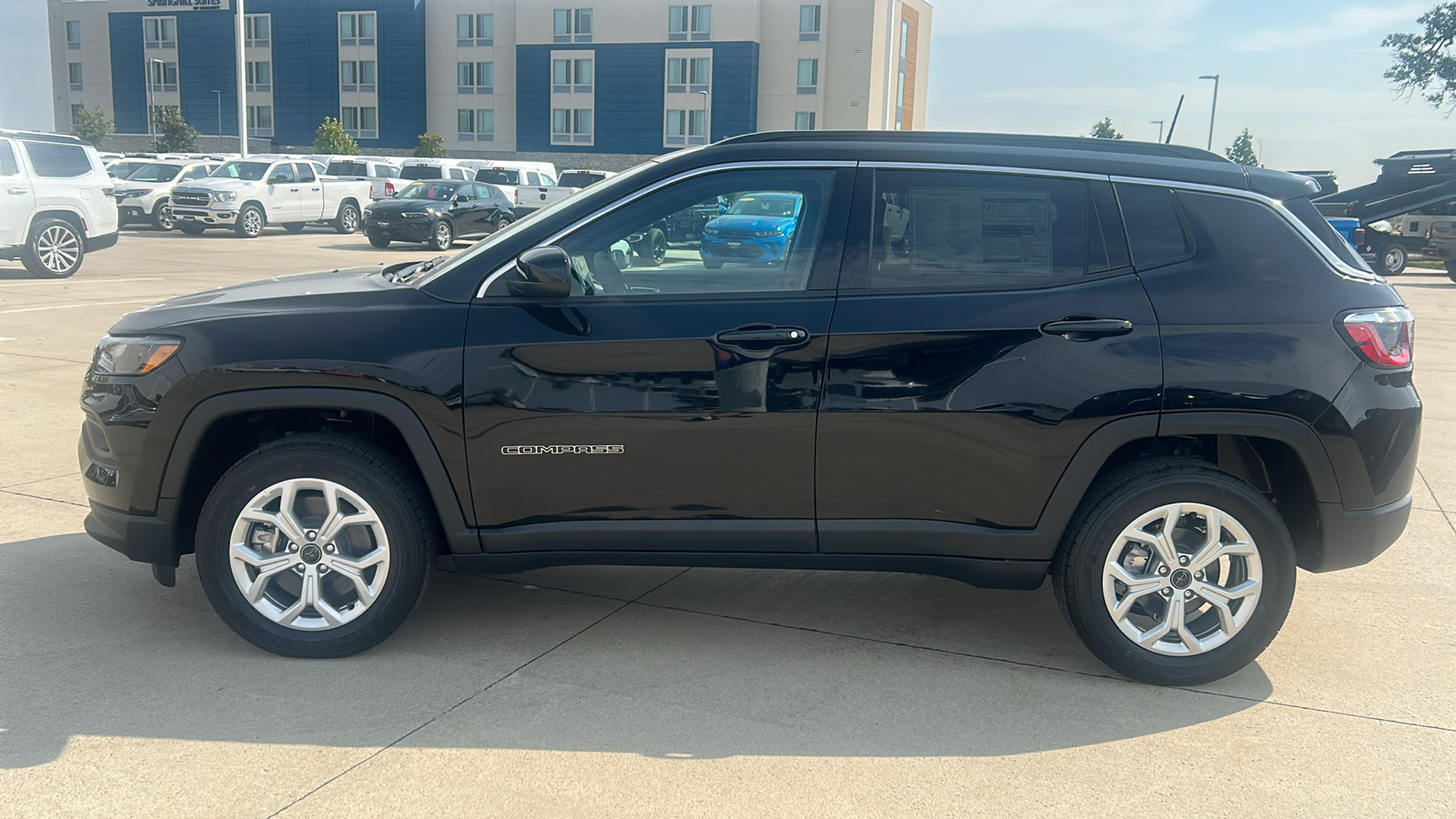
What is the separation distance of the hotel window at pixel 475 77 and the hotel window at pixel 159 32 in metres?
19.8

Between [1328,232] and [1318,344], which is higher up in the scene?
[1328,232]

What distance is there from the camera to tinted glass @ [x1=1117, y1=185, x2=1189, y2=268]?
13.0 ft

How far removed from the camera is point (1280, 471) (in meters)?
4.11

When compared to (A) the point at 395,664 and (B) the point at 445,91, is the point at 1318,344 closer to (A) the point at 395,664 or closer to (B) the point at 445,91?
(A) the point at 395,664

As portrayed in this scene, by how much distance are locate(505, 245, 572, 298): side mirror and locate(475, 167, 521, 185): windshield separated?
28983mm

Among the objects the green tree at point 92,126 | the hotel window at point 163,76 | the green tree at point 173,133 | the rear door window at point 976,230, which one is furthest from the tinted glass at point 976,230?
the hotel window at point 163,76

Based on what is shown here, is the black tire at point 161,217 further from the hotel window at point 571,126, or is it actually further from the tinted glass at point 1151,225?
the hotel window at point 571,126

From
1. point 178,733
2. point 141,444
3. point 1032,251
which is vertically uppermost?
point 1032,251

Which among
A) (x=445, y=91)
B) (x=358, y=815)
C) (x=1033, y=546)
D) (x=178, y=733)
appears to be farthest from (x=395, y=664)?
(x=445, y=91)

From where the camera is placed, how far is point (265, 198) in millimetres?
27797

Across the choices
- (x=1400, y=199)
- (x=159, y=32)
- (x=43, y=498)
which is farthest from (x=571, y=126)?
(x=43, y=498)

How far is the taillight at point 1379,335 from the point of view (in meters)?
3.87

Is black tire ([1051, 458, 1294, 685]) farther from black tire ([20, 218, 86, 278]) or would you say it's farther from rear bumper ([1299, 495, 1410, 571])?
black tire ([20, 218, 86, 278])

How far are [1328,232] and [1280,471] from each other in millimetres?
842
